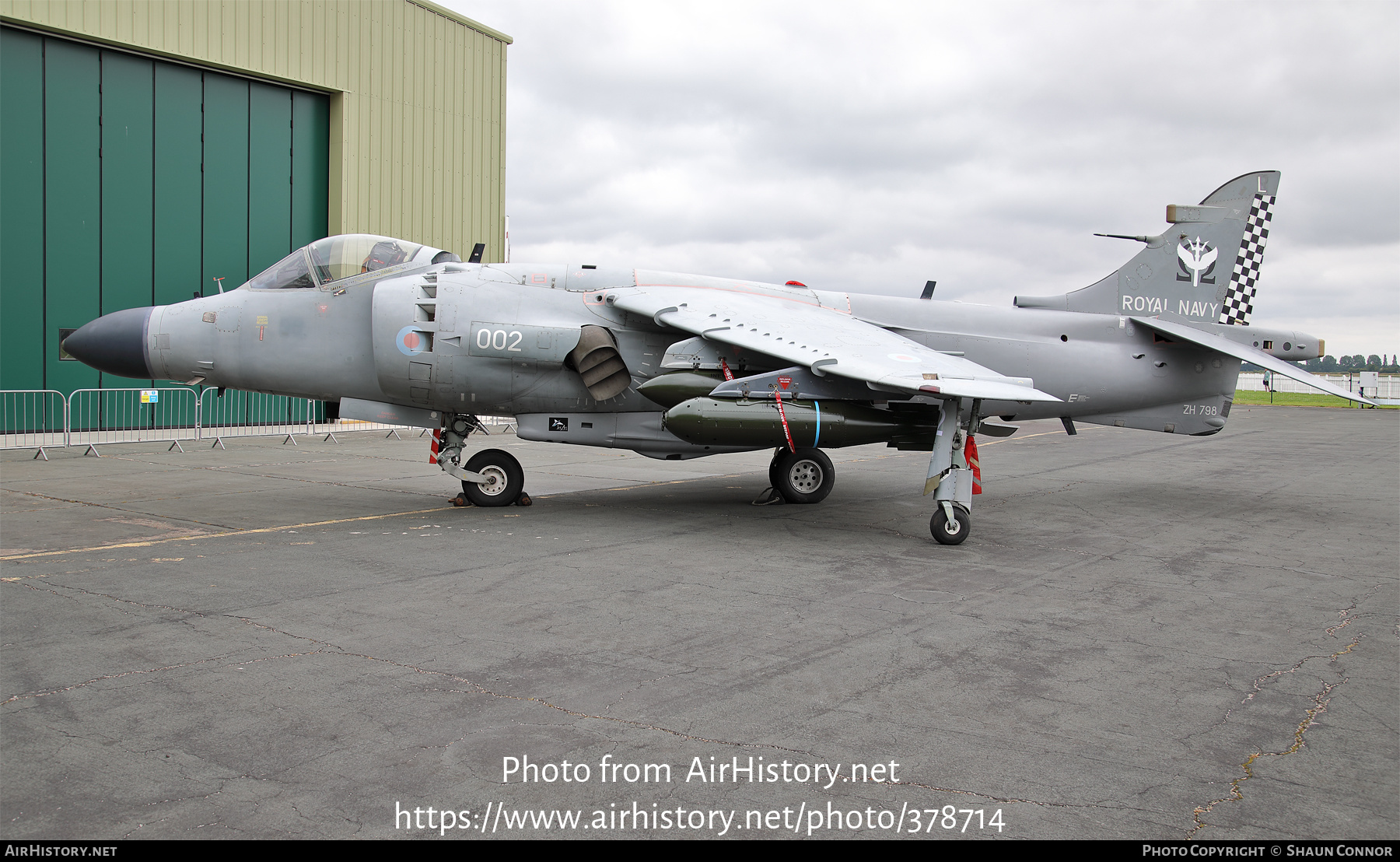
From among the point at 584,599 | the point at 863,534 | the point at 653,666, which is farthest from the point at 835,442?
the point at 653,666

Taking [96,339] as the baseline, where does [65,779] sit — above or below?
below

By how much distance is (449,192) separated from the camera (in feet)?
85.4

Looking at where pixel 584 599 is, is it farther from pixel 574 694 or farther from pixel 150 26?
pixel 150 26

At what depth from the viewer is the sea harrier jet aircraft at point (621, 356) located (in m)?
9.15

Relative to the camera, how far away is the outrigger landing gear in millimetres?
8797

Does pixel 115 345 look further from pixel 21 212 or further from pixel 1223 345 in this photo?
pixel 1223 345

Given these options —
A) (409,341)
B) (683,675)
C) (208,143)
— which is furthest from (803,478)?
(208,143)

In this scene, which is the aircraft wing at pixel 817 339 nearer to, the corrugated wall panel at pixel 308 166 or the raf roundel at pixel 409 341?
the raf roundel at pixel 409 341

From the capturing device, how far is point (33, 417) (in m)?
18.8

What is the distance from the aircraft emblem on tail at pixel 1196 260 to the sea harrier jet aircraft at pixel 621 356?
1.09 m

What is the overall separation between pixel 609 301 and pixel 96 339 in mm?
5743

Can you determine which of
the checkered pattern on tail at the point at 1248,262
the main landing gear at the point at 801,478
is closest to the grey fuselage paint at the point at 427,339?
the main landing gear at the point at 801,478

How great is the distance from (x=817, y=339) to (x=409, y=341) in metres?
4.46

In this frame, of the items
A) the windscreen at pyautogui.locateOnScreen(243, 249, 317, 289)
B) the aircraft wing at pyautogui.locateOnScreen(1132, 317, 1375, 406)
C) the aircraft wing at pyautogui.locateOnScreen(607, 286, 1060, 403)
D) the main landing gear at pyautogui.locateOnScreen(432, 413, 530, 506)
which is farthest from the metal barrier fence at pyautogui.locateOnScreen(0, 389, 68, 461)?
the aircraft wing at pyautogui.locateOnScreen(1132, 317, 1375, 406)
